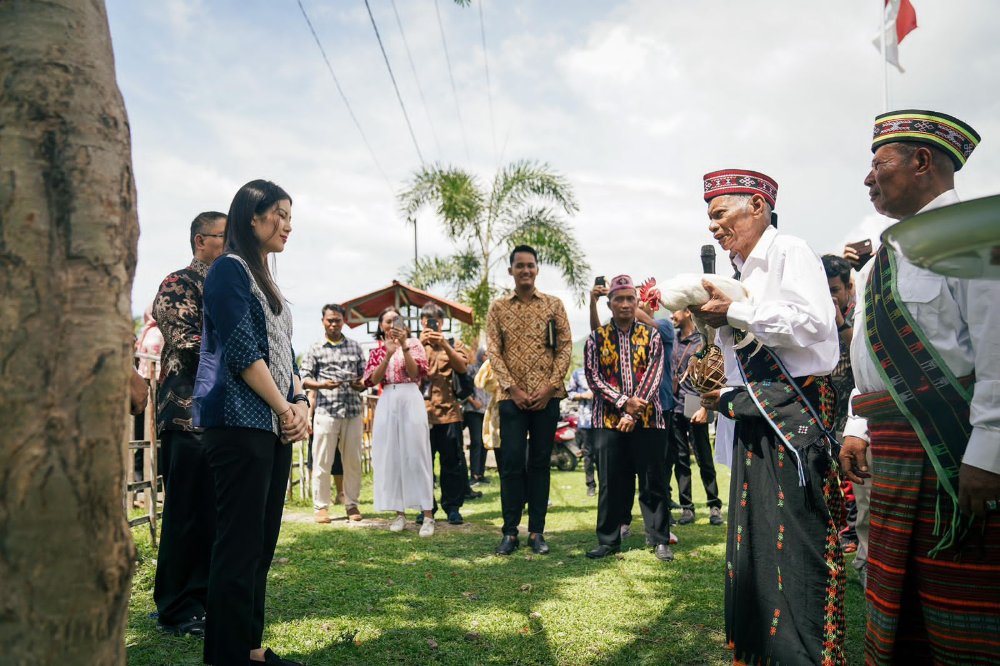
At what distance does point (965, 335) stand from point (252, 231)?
2765 millimetres

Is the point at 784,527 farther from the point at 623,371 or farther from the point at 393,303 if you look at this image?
the point at 393,303

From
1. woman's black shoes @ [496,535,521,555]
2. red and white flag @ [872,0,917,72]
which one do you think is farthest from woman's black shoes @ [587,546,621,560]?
red and white flag @ [872,0,917,72]

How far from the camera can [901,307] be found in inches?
85.0

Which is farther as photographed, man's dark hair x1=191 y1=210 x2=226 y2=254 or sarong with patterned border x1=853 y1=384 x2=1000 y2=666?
man's dark hair x1=191 y1=210 x2=226 y2=254

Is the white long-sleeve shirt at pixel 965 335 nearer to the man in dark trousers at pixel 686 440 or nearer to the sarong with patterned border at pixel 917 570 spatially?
the sarong with patterned border at pixel 917 570

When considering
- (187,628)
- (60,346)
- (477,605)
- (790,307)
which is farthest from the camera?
(477,605)

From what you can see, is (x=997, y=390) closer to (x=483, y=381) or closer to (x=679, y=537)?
(x=679, y=537)

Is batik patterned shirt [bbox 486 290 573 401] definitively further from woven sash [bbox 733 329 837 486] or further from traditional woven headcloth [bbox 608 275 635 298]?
woven sash [bbox 733 329 837 486]

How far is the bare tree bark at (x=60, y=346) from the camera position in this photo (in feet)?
3.76

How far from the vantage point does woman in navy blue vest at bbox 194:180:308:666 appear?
2.70 meters

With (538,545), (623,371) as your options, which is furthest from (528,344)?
(538,545)

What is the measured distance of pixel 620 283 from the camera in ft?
19.6

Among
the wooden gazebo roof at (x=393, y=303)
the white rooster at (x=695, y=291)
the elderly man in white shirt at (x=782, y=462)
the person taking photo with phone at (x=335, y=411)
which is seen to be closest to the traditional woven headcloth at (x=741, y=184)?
the elderly man in white shirt at (x=782, y=462)

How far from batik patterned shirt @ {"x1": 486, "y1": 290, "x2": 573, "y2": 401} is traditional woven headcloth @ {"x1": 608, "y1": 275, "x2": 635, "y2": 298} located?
1.56 ft
